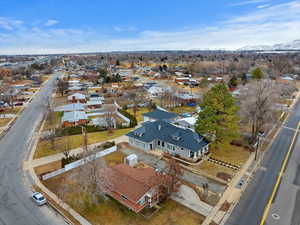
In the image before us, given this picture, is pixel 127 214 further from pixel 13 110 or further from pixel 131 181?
pixel 13 110

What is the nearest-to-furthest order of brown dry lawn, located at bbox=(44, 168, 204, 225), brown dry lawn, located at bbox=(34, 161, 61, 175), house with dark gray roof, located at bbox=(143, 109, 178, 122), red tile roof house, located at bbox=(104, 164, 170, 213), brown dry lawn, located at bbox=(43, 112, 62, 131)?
brown dry lawn, located at bbox=(44, 168, 204, 225), red tile roof house, located at bbox=(104, 164, 170, 213), brown dry lawn, located at bbox=(34, 161, 61, 175), house with dark gray roof, located at bbox=(143, 109, 178, 122), brown dry lawn, located at bbox=(43, 112, 62, 131)

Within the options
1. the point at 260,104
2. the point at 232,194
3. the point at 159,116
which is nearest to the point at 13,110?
the point at 159,116

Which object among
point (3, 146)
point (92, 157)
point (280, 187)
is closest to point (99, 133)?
point (3, 146)

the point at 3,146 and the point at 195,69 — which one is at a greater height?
the point at 195,69

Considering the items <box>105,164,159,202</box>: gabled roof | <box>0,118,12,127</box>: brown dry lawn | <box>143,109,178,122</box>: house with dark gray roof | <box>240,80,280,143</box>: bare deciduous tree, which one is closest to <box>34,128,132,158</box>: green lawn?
<box>143,109,178,122</box>: house with dark gray roof

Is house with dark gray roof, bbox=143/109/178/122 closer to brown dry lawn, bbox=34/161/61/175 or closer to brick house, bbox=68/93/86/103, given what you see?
brown dry lawn, bbox=34/161/61/175

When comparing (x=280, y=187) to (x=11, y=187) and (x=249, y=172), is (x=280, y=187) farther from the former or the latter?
(x=11, y=187)
